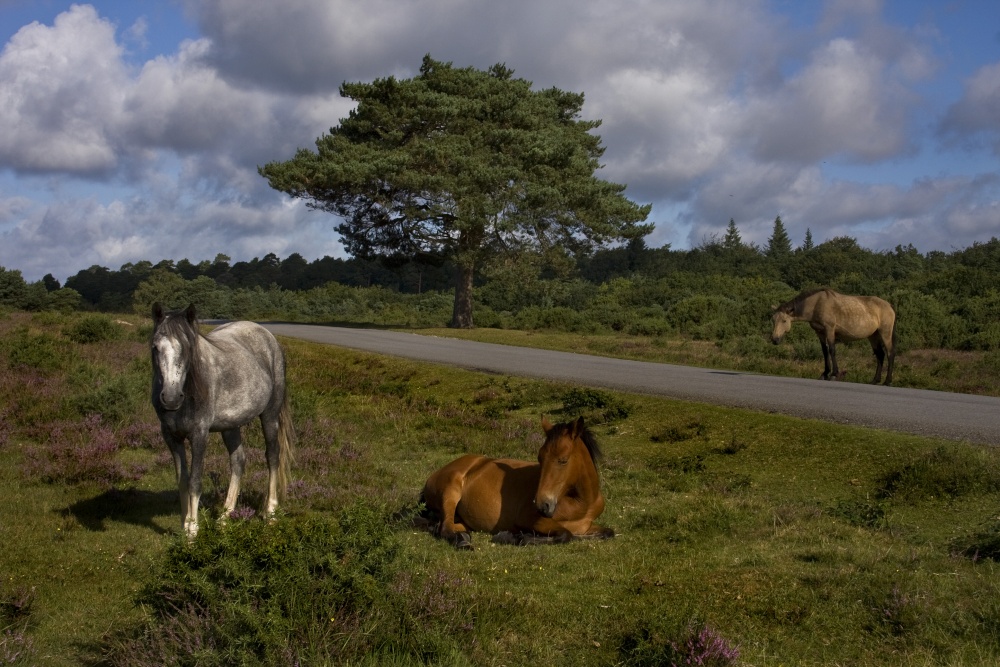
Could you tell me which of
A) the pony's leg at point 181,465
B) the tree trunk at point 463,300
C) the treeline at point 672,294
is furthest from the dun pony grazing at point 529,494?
the tree trunk at point 463,300

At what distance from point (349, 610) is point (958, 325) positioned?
104 feet

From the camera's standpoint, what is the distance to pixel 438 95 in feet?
136

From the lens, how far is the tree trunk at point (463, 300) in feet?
145

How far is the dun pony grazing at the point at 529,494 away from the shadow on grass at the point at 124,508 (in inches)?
115

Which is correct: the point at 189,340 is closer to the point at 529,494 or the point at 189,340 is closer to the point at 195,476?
the point at 195,476

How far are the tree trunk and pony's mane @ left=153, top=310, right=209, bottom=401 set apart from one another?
3570cm

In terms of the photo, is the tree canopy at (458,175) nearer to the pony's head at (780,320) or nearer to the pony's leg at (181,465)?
the pony's head at (780,320)

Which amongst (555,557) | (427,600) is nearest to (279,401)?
(555,557)

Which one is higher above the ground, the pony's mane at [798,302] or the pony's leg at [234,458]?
the pony's mane at [798,302]

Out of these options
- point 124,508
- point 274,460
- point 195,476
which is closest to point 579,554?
point 195,476

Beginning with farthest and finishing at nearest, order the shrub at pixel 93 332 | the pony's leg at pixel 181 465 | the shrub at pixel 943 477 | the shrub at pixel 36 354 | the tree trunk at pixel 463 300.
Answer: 1. the tree trunk at pixel 463 300
2. the shrub at pixel 93 332
3. the shrub at pixel 36 354
4. the shrub at pixel 943 477
5. the pony's leg at pixel 181 465

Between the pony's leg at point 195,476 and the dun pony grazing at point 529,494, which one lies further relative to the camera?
the pony's leg at point 195,476

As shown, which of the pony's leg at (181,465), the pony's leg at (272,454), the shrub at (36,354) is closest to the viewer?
the pony's leg at (181,465)

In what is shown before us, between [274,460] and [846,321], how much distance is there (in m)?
14.9
